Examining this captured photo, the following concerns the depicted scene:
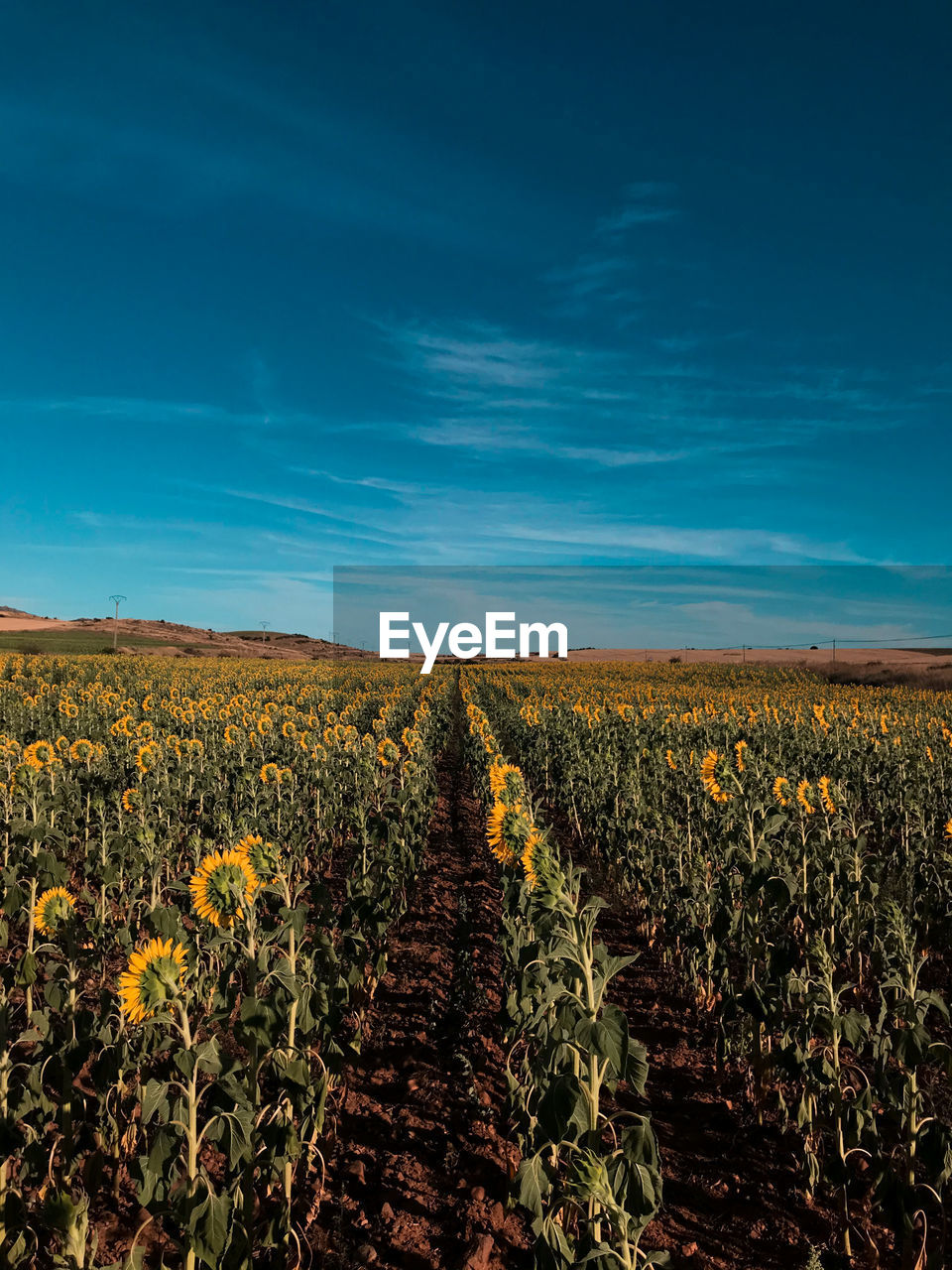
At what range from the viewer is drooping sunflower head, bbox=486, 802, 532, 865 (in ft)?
11.8

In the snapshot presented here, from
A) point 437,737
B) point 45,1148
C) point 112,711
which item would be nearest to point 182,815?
point 45,1148

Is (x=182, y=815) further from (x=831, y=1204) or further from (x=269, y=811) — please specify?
(x=831, y=1204)

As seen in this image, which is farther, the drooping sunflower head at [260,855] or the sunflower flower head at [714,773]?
the sunflower flower head at [714,773]

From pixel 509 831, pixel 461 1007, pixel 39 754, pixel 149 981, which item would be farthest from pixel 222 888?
pixel 39 754

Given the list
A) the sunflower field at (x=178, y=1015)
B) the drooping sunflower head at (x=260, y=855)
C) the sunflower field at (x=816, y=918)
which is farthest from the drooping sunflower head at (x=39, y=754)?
the sunflower field at (x=816, y=918)

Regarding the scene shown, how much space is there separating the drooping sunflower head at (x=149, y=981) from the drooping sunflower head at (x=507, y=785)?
2519 mm

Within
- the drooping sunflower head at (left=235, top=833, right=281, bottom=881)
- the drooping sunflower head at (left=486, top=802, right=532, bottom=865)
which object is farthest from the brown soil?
the drooping sunflower head at (left=235, top=833, right=281, bottom=881)

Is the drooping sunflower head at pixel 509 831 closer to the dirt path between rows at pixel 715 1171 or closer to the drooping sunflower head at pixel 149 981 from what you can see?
the drooping sunflower head at pixel 149 981

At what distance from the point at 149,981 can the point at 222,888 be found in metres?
0.59

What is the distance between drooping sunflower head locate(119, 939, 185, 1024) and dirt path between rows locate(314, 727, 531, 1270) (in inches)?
71.0

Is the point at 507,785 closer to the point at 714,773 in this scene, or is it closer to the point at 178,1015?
the point at 714,773

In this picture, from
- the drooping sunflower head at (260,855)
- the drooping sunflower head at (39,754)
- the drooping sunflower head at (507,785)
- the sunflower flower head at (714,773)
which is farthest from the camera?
the drooping sunflower head at (39,754)

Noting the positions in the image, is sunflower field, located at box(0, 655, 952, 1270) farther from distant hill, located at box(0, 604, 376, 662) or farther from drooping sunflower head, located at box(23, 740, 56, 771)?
distant hill, located at box(0, 604, 376, 662)

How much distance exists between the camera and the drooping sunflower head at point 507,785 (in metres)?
4.95
